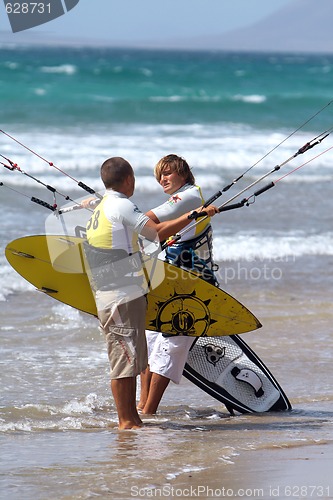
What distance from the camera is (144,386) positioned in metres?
5.84

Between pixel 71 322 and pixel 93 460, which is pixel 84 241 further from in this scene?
pixel 71 322

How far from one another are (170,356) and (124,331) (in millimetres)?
495

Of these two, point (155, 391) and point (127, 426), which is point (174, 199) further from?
point (127, 426)

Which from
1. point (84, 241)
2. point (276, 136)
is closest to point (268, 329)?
point (84, 241)

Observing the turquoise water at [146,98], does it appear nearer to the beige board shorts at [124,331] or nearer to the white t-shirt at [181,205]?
the white t-shirt at [181,205]

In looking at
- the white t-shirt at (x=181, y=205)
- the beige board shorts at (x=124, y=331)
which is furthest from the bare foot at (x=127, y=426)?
the white t-shirt at (x=181, y=205)

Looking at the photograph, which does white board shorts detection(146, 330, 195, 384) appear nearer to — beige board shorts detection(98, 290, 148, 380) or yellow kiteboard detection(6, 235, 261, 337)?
yellow kiteboard detection(6, 235, 261, 337)

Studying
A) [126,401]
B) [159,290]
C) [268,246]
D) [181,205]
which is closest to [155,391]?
[126,401]

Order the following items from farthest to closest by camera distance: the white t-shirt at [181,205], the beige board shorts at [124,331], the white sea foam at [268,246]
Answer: the white sea foam at [268,246], the white t-shirt at [181,205], the beige board shorts at [124,331]

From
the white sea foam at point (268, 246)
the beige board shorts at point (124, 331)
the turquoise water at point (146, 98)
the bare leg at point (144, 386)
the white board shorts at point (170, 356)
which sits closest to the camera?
the beige board shorts at point (124, 331)

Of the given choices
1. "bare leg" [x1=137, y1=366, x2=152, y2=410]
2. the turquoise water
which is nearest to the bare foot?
"bare leg" [x1=137, y1=366, x2=152, y2=410]

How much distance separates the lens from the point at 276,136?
24.6 m

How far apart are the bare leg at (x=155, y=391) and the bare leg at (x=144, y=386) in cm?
11

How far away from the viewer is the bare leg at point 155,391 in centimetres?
561
